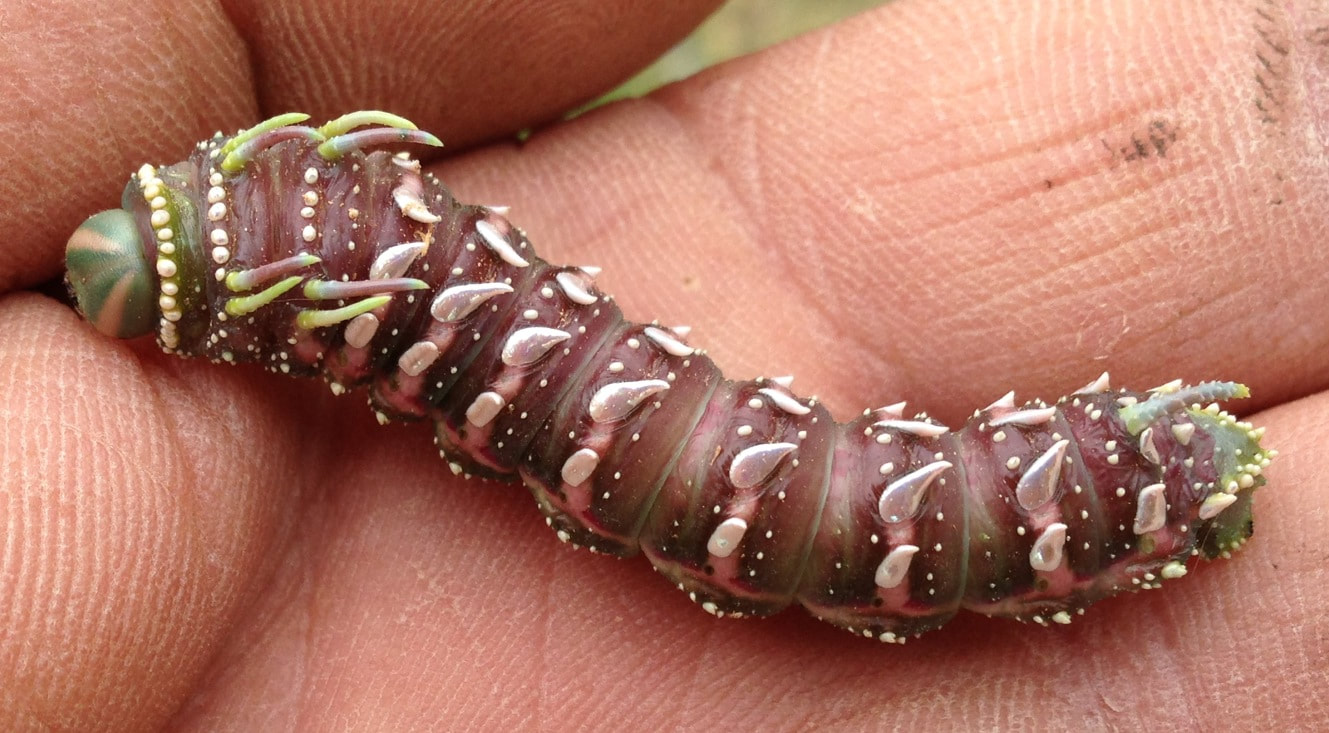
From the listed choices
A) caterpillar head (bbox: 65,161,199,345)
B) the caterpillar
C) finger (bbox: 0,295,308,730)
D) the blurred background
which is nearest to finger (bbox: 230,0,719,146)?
the caterpillar

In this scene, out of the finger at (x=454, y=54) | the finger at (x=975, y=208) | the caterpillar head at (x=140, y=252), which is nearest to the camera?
the caterpillar head at (x=140, y=252)

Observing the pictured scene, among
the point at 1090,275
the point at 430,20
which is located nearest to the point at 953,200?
the point at 1090,275

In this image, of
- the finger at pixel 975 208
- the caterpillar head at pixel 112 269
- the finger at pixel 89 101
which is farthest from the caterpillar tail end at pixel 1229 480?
the finger at pixel 89 101

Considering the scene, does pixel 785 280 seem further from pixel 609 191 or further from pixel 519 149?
pixel 519 149

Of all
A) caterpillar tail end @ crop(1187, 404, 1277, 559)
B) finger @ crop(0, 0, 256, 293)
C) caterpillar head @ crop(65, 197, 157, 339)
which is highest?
finger @ crop(0, 0, 256, 293)

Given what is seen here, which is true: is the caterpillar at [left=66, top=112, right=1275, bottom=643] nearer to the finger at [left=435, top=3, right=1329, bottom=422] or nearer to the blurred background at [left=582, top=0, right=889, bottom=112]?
the finger at [left=435, top=3, right=1329, bottom=422]

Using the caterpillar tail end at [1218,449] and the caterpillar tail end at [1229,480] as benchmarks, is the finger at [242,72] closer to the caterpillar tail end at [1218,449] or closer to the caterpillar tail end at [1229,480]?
the caterpillar tail end at [1218,449]

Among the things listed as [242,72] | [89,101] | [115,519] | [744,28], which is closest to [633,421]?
[115,519]
